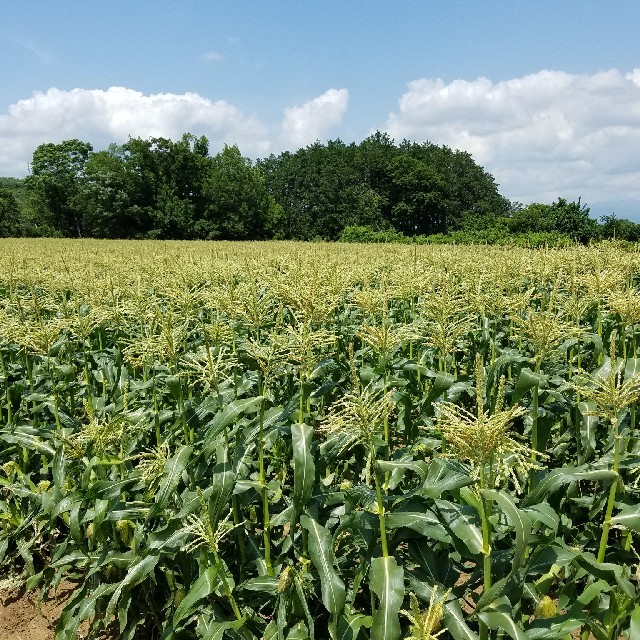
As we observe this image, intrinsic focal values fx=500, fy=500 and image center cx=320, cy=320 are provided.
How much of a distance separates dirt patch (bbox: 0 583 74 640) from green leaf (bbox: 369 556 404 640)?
281 centimetres

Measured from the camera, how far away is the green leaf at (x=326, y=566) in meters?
2.50

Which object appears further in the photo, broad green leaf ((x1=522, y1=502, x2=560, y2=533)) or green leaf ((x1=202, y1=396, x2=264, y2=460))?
green leaf ((x1=202, y1=396, x2=264, y2=460))

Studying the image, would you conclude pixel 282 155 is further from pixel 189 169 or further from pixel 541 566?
pixel 541 566

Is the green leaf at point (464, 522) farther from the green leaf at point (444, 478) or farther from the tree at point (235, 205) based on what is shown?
the tree at point (235, 205)

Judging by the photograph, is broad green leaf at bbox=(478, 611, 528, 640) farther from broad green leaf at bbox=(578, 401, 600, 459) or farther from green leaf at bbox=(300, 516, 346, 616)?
broad green leaf at bbox=(578, 401, 600, 459)

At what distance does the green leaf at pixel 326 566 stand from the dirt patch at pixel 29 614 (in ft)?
8.08

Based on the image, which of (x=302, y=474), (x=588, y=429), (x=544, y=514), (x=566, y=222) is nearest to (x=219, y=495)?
(x=302, y=474)

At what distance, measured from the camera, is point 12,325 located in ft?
15.0

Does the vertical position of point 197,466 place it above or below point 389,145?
below

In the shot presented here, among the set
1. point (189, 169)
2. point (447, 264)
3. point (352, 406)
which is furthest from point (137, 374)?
point (189, 169)

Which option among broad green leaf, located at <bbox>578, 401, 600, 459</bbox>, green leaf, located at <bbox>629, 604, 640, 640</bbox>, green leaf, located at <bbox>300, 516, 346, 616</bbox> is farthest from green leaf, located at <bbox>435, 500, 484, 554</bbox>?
broad green leaf, located at <bbox>578, 401, 600, 459</bbox>

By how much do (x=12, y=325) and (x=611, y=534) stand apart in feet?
17.6

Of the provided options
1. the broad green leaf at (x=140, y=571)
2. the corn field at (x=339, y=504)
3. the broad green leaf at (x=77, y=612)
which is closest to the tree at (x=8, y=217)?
the corn field at (x=339, y=504)

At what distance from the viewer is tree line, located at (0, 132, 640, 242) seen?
65062 mm
